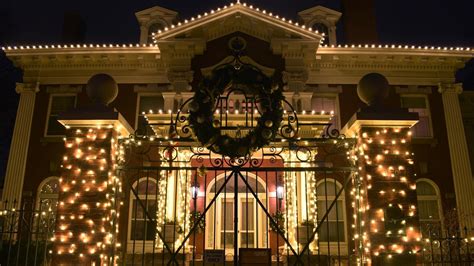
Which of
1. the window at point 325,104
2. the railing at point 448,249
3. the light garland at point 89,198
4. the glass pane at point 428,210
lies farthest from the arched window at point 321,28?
the light garland at point 89,198

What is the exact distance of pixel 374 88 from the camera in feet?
21.6

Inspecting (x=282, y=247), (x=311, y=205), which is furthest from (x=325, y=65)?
(x=282, y=247)

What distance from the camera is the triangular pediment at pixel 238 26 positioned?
1642 centimetres

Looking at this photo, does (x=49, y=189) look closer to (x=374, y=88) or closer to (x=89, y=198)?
(x=89, y=198)

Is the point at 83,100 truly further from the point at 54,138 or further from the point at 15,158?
the point at 15,158

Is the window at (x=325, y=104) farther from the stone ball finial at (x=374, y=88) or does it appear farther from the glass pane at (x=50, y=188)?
the stone ball finial at (x=374, y=88)

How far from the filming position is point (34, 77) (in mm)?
17547

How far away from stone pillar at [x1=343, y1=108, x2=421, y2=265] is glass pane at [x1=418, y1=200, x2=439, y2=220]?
35.4 feet

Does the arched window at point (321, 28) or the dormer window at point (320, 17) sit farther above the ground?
the dormer window at point (320, 17)

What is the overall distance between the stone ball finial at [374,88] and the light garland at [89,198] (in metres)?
3.88

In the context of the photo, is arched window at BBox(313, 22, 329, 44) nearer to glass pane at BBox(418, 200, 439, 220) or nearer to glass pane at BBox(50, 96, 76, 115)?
glass pane at BBox(418, 200, 439, 220)

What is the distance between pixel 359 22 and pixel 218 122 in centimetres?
1478

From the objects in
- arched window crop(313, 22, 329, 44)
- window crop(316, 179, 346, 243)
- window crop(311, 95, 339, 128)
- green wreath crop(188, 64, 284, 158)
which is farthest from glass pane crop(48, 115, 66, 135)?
green wreath crop(188, 64, 284, 158)

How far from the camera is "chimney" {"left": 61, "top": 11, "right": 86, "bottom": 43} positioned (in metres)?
20.2
